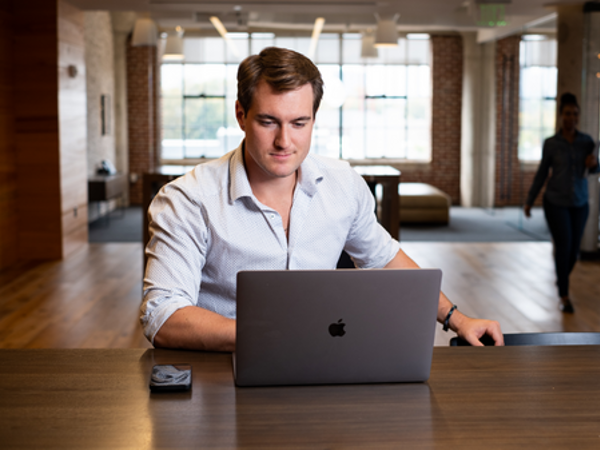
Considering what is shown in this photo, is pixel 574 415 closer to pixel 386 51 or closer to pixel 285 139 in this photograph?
pixel 285 139

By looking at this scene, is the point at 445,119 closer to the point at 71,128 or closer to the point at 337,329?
the point at 71,128

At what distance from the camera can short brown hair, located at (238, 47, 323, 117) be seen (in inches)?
65.7

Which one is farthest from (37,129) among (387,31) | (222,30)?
(387,31)

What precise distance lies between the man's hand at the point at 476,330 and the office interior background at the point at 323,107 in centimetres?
276

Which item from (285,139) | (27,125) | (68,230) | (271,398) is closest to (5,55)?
(27,125)

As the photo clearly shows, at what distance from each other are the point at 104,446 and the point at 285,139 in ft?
2.86

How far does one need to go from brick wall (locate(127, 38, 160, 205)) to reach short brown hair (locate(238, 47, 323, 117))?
10.1 m

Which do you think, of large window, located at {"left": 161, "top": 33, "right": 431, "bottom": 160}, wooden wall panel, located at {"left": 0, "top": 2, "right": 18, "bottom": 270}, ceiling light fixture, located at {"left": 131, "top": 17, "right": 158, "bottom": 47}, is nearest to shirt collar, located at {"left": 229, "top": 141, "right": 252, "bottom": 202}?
wooden wall panel, located at {"left": 0, "top": 2, "right": 18, "bottom": 270}

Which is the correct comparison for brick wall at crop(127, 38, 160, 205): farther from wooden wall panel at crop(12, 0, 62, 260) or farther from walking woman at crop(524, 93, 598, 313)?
walking woman at crop(524, 93, 598, 313)

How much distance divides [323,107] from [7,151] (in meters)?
6.73

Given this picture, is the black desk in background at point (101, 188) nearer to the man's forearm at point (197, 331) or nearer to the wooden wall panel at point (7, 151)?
the wooden wall panel at point (7, 151)

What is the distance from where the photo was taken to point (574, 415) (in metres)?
1.25

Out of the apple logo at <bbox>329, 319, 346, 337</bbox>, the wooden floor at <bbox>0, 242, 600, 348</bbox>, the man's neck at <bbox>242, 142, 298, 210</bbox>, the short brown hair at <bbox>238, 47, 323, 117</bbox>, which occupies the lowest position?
the wooden floor at <bbox>0, 242, 600, 348</bbox>

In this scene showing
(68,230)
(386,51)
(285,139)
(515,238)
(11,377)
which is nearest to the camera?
(11,377)
